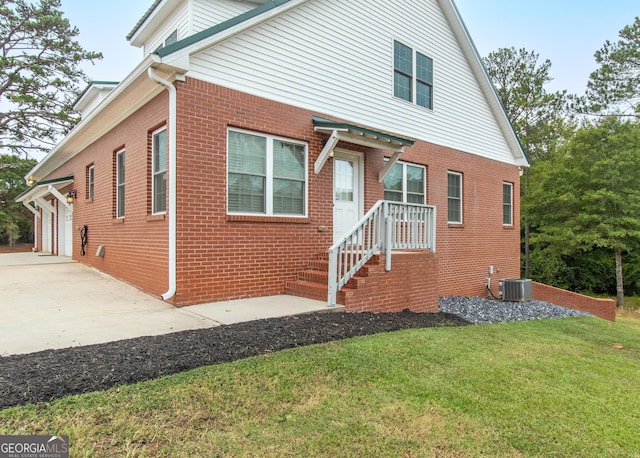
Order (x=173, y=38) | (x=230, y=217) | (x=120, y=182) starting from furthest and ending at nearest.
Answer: (x=120, y=182) → (x=173, y=38) → (x=230, y=217)

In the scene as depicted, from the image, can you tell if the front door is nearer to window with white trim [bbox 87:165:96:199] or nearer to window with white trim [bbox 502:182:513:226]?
window with white trim [bbox 87:165:96:199]

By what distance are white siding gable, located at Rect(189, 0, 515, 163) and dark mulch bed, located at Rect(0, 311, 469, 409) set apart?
4.25 metres

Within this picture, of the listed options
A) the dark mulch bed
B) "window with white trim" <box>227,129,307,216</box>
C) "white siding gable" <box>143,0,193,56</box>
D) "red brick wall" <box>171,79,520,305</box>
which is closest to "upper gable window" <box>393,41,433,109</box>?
"red brick wall" <box>171,79,520,305</box>

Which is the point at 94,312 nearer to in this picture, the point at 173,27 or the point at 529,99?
the point at 173,27

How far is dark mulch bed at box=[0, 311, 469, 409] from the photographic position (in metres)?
3.05

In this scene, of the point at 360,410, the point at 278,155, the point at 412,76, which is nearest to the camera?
the point at 360,410

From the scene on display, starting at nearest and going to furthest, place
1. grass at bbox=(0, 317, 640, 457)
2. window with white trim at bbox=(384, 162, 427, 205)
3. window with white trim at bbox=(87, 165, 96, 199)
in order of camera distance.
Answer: grass at bbox=(0, 317, 640, 457), window with white trim at bbox=(384, 162, 427, 205), window with white trim at bbox=(87, 165, 96, 199)

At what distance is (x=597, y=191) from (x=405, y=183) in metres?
13.4

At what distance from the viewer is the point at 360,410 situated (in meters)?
3.04

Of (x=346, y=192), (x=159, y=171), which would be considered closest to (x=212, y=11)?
(x=159, y=171)

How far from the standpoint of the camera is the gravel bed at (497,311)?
27.9 feet

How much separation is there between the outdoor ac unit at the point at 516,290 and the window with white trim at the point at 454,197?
101 inches

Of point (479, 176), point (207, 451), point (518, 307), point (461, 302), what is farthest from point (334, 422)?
point (479, 176)

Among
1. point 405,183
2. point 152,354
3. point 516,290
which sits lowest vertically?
point 516,290
